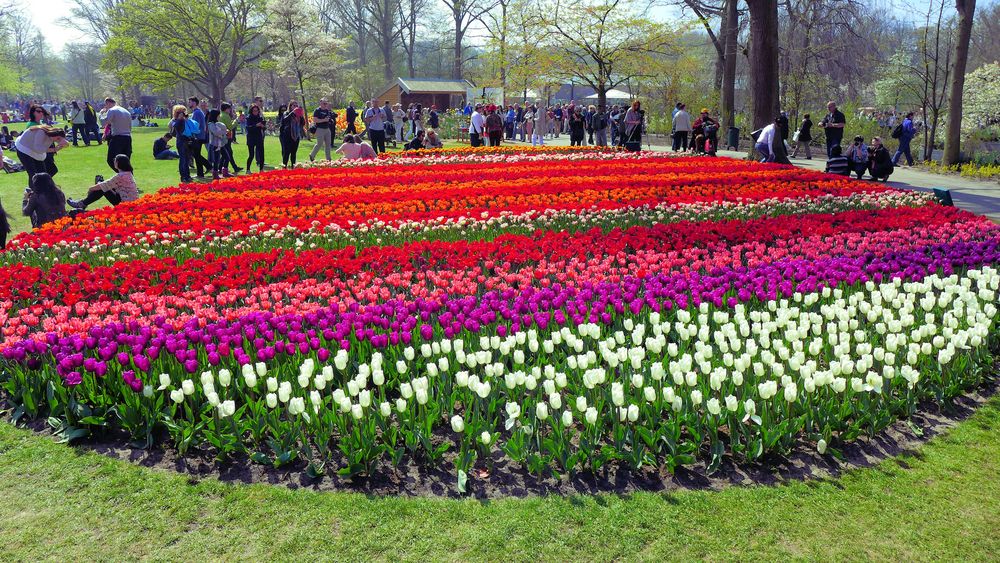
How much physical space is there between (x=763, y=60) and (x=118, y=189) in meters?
14.1

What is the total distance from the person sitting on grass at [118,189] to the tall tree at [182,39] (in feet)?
119

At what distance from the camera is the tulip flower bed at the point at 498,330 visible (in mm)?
3887

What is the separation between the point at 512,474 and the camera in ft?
12.5

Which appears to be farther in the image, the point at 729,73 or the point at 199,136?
the point at 729,73

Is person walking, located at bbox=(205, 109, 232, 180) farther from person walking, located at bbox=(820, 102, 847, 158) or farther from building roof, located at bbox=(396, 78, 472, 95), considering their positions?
building roof, located at bbox=(396, 78, 472, 95)

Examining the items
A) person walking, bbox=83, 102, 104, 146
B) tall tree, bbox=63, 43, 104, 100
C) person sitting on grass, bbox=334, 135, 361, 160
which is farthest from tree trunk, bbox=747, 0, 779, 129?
tall tree, bbox=63, 43, 104, 100

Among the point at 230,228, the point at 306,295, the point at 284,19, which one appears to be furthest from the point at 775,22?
the point at 284,19

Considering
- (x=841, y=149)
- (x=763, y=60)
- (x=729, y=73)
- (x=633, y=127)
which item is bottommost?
(x=841, y=149)

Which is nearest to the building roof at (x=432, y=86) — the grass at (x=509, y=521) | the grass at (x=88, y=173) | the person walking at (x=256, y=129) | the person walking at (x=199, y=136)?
the grass at (x=88, y=173)

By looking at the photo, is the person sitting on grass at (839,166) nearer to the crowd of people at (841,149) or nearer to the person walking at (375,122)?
the crowd of people at (841,149)

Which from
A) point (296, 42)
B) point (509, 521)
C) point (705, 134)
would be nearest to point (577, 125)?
point (705, 134)

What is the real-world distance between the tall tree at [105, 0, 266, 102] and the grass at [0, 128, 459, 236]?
64.9ft

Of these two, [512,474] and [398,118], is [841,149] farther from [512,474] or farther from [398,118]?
[398,118]

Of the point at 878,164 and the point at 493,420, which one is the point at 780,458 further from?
the point at 878,164
